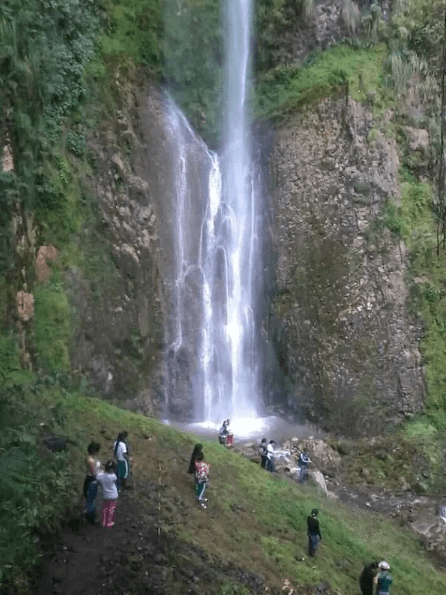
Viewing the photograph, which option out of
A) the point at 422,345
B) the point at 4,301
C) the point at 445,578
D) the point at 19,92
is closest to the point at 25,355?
the point at 4,301

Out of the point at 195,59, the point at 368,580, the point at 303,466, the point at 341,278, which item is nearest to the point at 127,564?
the point at 368,580

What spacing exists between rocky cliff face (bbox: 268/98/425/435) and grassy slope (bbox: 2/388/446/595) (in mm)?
5322

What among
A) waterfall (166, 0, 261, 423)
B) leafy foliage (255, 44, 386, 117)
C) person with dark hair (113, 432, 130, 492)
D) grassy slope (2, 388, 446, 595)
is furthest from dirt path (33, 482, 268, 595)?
leafy foliage (255, 44, 386, 117)

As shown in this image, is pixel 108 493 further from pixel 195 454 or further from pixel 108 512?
pixel 195 454

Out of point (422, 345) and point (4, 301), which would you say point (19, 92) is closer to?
point (4, 301)

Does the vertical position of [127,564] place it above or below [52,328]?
below

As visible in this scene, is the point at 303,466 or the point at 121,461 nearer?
the point at 121,461

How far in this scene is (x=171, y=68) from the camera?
21094 mm

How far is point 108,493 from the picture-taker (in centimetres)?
834

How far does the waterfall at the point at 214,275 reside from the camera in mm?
19125

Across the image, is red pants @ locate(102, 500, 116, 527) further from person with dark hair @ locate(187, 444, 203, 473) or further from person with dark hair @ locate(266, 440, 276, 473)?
person with dark hair @ locate(266, 440, 276, 473)

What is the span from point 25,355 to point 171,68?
1206cm

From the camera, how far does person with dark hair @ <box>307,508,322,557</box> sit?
9609 millimetres

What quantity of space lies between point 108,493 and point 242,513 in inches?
121
